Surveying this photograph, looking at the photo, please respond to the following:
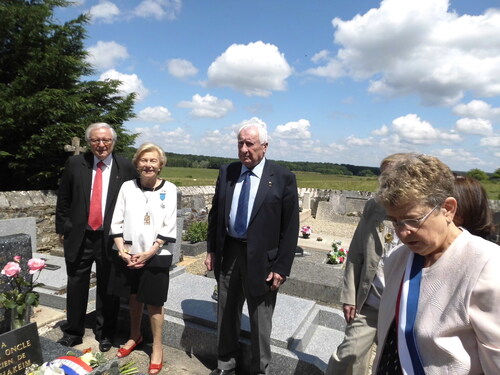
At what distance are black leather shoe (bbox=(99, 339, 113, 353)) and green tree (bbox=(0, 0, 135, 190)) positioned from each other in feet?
19.0

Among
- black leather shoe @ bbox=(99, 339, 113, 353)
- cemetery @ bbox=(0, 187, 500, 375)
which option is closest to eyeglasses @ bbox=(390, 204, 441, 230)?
cemetery @ bbox=(0, 187, 500, 375)

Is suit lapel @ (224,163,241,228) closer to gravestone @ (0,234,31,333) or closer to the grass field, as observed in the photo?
gravestone @ (0,234,31,333)

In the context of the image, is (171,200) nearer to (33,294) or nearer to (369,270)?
(33,294)

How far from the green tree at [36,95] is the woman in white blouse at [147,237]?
571 cm

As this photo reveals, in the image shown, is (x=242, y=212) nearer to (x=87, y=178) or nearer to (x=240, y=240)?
(x=240, y=240)

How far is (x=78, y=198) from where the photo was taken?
3.35 m

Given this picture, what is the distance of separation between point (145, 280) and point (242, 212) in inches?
43.3

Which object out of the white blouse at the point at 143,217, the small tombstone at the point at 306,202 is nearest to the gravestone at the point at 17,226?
the white blouse at the point at 143,217

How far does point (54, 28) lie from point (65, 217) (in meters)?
7.27

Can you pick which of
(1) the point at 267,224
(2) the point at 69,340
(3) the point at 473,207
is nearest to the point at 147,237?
(1) the point at 267,224

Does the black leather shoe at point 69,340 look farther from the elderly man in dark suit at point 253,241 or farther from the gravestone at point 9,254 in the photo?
the elderly man in dark suit at point 253,241

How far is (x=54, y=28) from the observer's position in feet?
28.1

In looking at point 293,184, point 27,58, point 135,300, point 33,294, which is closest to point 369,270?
point 293,184

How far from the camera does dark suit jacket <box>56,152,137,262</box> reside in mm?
3324
